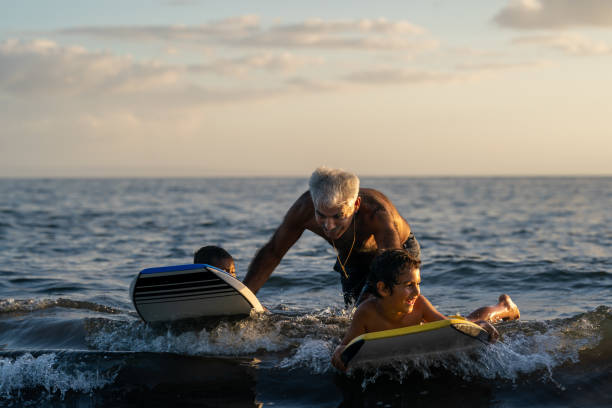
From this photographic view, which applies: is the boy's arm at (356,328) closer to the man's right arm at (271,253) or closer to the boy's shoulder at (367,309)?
the boy's shoulder at (367,309)

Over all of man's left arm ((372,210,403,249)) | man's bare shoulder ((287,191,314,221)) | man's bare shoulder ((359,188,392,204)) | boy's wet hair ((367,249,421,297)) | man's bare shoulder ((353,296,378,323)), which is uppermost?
man's bare shoulder ((359,188,392,204))

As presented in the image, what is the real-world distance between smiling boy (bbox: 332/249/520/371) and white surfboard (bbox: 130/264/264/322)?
4.37 ft

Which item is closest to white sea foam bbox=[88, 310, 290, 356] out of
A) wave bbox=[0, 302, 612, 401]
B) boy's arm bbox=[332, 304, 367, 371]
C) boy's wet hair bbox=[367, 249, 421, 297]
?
wave bbox=[0, 302, 612, 401]

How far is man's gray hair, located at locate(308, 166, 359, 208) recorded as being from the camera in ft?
18.6

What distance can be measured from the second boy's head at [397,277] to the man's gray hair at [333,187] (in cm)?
60

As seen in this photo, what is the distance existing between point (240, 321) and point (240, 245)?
408 inches

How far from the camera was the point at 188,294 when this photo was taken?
638 cm

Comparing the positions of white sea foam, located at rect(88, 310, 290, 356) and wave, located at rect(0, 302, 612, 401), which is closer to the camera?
wave, located at rect(0, 302, 612, 401)

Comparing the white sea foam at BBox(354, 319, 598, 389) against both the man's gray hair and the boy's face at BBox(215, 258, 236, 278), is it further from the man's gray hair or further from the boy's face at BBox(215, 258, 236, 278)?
the boy's face at BBox(215, 258, 236, 278)

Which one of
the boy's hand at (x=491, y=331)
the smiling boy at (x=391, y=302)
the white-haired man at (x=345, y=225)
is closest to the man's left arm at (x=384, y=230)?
the white-haired man at (x=345, y=225)

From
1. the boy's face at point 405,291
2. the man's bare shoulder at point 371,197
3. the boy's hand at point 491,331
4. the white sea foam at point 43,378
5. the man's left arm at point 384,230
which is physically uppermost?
the man's bare shoulder at point 371,197

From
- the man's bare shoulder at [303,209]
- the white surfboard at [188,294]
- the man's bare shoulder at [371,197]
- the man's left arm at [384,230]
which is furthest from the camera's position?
the man's bare shoulder at [303,209]

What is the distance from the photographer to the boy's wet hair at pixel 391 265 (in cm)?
551

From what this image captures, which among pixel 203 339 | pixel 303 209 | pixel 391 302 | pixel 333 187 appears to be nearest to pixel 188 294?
pixel 203 339
